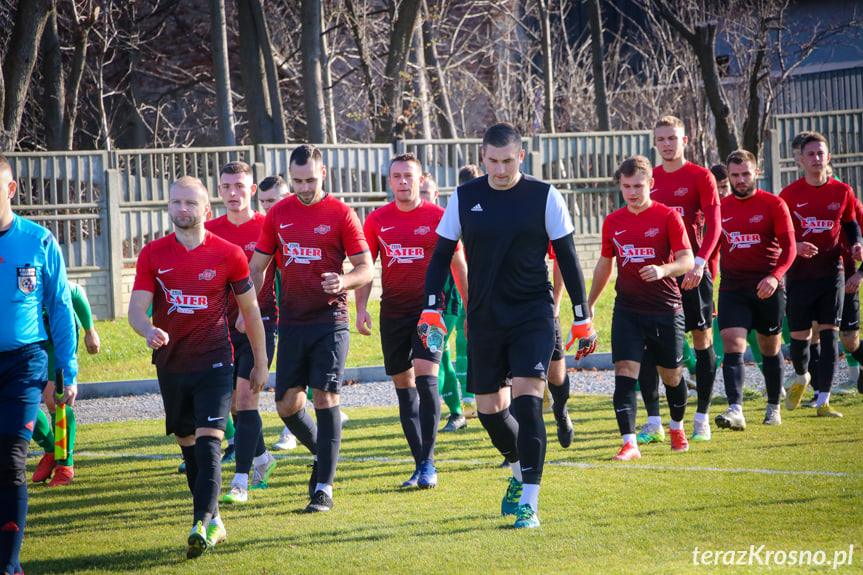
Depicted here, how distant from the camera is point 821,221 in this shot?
30.0 feet

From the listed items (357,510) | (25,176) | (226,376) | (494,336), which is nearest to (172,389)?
(226,376)

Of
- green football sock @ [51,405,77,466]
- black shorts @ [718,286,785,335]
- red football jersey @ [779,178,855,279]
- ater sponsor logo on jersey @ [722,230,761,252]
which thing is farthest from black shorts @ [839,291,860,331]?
green football sock @ [51,405,77,466]

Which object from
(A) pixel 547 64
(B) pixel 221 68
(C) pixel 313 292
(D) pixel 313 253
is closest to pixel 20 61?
(B) pixel 221 68

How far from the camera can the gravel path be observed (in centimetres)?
1123

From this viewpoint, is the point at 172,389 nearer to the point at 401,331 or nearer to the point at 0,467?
the point at 0,467

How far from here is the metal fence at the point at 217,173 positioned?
16.7 metres

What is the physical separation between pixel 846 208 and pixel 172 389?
6.70m

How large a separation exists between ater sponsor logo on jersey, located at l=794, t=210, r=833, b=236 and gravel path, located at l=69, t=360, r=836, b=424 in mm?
2272

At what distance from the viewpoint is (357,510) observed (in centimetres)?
617

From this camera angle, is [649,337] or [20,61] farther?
[20,61]

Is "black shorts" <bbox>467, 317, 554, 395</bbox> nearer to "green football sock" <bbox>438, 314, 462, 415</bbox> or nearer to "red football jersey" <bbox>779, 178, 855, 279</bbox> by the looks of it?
"green football sock" <bbox>438, 314, 462, 415</bbox>

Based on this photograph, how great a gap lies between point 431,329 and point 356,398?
6.23 metres

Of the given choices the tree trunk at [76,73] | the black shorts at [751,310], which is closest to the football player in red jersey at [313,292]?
the black shorts at [751,310]

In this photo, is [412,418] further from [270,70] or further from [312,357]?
[270,70]
